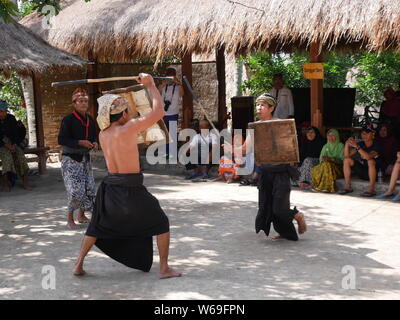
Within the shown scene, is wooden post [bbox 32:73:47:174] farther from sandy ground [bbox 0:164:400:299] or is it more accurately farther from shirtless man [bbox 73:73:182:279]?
shirtless man [bbox 73:73:182:279]

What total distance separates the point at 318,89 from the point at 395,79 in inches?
224

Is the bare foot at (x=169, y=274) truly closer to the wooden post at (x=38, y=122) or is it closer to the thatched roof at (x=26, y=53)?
the thatched roof at (x=26, y=53)

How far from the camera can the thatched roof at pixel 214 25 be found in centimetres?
865

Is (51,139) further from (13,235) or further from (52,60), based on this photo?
(13,235)

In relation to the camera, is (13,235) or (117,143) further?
(13,235)

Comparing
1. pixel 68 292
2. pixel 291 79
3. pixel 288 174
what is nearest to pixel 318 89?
pixel 288 174

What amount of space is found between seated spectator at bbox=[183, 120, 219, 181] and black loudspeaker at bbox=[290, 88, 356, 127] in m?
2.92

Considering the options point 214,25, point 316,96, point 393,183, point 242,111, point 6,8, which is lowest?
point 393,183

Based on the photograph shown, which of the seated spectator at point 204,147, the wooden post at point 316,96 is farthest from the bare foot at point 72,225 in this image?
the wooden post at point 316,96

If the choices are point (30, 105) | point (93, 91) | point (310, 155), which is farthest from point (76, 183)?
point (30, 105)

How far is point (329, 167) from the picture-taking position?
938cm

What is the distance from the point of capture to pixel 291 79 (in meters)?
15.3

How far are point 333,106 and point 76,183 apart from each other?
7.74 metres

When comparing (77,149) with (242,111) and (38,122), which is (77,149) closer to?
(38,122)
